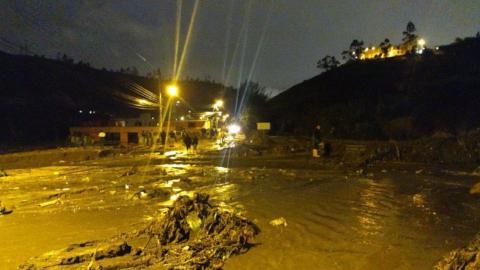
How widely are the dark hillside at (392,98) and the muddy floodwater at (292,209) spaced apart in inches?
442

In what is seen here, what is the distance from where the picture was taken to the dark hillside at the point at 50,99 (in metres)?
44.0

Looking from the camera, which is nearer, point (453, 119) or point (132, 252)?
point (132, 252)

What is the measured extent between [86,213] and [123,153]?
1743cm

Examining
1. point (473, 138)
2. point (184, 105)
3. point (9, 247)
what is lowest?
point (9, 247)

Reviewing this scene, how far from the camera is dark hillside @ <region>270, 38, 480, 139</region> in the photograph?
26234 millimetres

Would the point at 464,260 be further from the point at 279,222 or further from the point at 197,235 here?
the point at 197,235

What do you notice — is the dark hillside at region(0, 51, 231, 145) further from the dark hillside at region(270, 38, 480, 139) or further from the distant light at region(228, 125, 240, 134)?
the dark hillside at region(270, 38, 480, 139)

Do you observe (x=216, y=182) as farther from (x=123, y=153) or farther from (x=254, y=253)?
(x=123, y=153)

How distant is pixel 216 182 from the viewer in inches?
528

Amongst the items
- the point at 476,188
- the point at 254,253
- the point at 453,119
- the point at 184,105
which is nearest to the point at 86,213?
the point at 254,253

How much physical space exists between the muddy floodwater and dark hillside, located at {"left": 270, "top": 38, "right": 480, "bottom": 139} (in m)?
11.2

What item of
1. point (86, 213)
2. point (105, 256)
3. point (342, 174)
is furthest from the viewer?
point (342, 174)

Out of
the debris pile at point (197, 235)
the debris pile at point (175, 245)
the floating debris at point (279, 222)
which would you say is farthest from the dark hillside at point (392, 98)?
the debris pile at point (175, 245)

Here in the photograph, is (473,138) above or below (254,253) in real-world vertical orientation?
above
